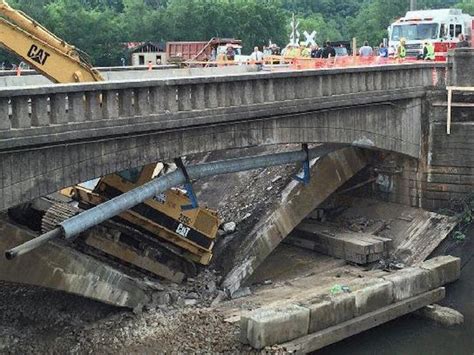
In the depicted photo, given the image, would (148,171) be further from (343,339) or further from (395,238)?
(395,238)

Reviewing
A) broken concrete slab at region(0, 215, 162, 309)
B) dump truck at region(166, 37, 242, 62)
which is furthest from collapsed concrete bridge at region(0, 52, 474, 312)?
dump truck at region(166, 37, 242, 62)

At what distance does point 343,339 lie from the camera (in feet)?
54.7

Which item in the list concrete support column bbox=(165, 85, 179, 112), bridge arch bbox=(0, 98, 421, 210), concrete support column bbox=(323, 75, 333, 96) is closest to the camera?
bridge arch bbox=(0, 98, 421, 210)

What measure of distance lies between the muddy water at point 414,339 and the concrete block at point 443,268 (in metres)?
0.68

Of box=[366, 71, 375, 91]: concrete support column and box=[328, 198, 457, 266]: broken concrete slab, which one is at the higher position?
box=[366, 71, 375, 91]: concrete support column

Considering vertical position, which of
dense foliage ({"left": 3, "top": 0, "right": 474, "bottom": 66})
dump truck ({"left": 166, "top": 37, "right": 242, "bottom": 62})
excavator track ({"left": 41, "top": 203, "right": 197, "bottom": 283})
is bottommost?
excavator track ({"left": 41, "top": 203, "right": 197, "bottom": 283})

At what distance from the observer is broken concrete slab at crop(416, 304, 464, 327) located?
17.8 m

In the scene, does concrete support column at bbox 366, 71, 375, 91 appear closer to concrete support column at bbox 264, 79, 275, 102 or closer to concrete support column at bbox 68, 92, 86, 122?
concrete support column at bbox 264, 79, 275, 102

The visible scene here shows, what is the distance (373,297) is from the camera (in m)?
17.1

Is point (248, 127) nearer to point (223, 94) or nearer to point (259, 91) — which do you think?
point (259, 91)

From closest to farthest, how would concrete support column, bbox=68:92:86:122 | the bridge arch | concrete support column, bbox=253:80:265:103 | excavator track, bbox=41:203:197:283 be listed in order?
the bridge arch, concrete support column, bbox=68:92:86:122, concrete support column, bbox=253:80:265:103, excavator track, bbox=41:203:197:283

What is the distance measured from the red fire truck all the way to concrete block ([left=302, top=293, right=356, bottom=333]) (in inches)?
652

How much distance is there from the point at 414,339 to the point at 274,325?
169 inches

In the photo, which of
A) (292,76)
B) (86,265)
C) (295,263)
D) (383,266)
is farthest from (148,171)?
(383,266)
